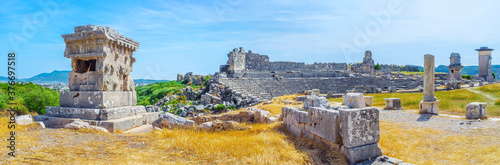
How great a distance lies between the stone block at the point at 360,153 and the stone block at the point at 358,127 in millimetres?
71

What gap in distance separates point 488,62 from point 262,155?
131 feet

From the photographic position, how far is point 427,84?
38.0 feet

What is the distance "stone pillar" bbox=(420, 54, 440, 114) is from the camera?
11.1 m

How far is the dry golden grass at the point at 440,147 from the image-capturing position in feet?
16.3

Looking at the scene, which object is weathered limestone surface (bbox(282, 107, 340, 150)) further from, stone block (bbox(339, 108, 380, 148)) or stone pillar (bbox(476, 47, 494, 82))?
stone pillar (bbox(476, 47, 494, 82))

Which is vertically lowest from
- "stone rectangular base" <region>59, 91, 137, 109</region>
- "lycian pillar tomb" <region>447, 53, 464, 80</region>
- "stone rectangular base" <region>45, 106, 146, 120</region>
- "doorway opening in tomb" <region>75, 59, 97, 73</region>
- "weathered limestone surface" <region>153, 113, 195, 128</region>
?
"weathered limestone surface" <region>153, 113, 195, 128</region>

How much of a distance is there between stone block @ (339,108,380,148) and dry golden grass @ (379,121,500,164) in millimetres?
692

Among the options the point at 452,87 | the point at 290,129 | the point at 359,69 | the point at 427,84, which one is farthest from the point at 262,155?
the point at 359,69

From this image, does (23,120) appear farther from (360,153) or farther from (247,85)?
(247,85)

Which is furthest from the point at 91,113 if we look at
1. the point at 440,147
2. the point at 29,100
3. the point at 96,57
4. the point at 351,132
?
the point at 440,147

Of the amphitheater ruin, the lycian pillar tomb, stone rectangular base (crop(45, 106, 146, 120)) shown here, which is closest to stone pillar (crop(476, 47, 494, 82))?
the lycian pillar tomb

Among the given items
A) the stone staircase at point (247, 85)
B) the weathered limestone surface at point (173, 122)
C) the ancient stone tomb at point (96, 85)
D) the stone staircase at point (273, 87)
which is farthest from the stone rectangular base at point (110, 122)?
the stone staircase at point (273, 87)

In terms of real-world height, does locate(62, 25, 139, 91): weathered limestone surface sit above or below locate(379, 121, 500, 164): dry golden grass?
above

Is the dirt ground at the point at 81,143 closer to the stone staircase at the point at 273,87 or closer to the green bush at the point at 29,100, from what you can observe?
the green bush at the point at 29,100
